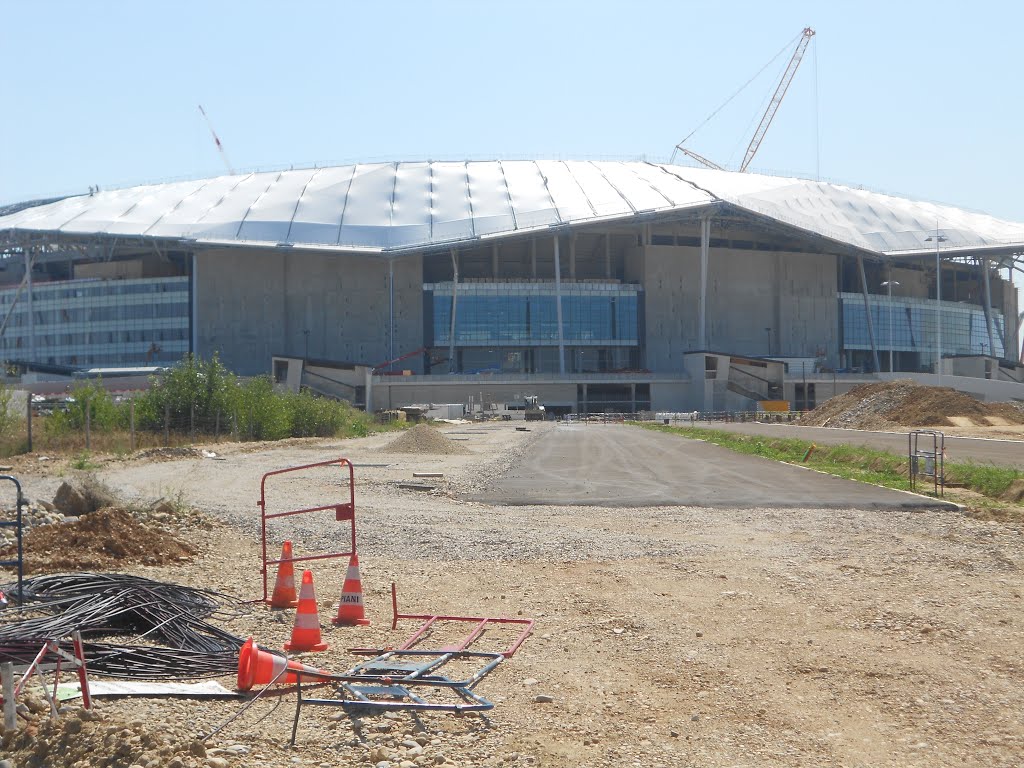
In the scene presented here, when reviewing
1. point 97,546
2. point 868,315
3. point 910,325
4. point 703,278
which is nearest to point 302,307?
point 703,278

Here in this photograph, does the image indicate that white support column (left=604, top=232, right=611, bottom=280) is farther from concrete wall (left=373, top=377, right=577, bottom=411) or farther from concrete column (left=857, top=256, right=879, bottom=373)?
concrete column (left=857, top=256, right=879, bottom=373)

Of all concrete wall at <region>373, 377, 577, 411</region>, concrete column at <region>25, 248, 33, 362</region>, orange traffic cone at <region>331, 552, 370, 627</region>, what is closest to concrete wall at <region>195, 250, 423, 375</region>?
concrete wall at <region>373, 377, 577, 411</region>

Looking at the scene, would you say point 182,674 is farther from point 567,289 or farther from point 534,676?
point 567,289

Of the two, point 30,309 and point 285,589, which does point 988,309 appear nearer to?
point 30,309

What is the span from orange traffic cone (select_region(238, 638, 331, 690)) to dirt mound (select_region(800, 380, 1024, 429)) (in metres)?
48.7

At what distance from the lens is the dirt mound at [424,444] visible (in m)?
34.9

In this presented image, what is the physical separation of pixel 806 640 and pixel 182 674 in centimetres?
494

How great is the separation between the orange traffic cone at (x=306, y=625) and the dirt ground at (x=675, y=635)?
0.13 metres

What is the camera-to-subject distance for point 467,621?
8664mm

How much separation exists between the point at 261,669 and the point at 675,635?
3557 mm

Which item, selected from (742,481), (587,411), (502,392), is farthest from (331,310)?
(742,481)

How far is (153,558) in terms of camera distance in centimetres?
1180

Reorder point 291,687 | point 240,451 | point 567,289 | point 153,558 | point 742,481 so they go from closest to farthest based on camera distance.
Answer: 1. point 291,687
2. point 153,558
3. point 742,481
4. point 240,451
5. point 567,289

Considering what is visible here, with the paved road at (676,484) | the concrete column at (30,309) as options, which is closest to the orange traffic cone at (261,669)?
the paved road at (676,484)
